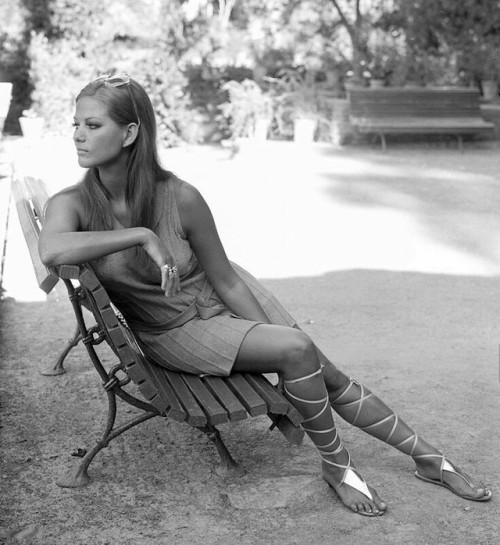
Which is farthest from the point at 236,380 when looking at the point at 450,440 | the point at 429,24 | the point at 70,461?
the point at 429,24

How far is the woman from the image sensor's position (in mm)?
3133

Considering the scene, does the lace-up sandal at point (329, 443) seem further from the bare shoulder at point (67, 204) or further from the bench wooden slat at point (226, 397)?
the bare shoulder at point (67, 204)

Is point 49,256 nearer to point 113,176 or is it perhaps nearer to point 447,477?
point 113,176

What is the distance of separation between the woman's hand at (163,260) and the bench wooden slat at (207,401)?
364 mm

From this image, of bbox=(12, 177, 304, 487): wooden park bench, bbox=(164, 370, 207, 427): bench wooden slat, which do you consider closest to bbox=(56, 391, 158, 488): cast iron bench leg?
bbox=(12, 177, 304, 487): wooden park bench

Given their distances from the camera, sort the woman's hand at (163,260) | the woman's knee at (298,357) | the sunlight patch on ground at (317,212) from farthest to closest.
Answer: the sunlight patch on ground at (317,212), the woman's knee at (298,357), the woman's hand at (163,260)

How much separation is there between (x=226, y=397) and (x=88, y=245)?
0.67 m

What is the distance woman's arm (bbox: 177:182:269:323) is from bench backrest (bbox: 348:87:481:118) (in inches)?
433

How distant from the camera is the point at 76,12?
14734mm

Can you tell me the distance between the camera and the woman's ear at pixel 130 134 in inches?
128

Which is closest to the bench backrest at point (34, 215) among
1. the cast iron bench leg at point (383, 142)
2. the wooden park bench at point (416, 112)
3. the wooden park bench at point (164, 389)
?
the wooden park bench at point (164, 389)

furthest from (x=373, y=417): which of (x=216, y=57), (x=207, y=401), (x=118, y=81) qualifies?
(x=216, y=57)

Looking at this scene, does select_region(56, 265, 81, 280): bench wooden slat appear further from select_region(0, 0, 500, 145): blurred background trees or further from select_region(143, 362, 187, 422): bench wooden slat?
select_region(0, 0, 500, 145): blurred background trees

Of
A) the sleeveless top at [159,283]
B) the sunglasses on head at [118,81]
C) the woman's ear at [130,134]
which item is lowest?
the sleeveless top at [159,283]
